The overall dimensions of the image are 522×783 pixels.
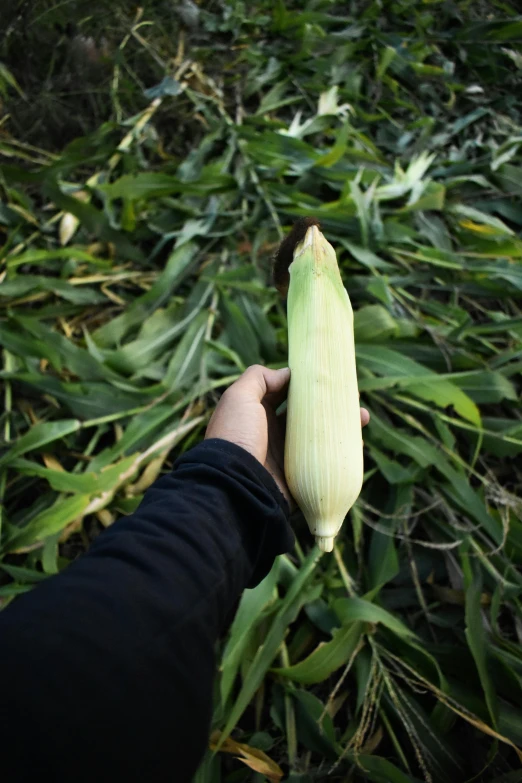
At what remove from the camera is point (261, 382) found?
0.83 metres

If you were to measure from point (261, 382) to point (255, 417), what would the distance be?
0.25ft

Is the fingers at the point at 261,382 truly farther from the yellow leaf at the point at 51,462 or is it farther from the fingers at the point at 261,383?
the yellow leaf at the point at 51,462

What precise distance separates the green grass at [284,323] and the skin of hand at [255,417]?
0.90 ft

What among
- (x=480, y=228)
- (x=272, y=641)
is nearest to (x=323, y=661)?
(x=272, y=641)

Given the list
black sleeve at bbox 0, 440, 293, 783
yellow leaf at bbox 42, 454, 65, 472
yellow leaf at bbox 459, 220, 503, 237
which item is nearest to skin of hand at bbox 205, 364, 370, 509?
black sleeve at bbox 0, 440, 293, 783

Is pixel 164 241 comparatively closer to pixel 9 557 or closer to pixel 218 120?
pixel 218 120

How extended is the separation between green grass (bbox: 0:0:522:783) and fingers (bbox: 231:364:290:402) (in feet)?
1.23

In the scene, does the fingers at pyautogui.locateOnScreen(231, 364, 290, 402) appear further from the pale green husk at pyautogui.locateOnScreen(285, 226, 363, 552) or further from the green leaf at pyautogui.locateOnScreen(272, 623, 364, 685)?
the green leaf at pyautogui.locateOnScreen(272, 623, 364, 685)

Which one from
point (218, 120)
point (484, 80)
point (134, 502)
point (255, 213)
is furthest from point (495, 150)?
point (134, 502)

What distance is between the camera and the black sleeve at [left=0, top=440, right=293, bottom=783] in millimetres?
366

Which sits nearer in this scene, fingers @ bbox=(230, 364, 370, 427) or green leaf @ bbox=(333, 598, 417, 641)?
fingers @ bbox=(230, 364, 370, 427)

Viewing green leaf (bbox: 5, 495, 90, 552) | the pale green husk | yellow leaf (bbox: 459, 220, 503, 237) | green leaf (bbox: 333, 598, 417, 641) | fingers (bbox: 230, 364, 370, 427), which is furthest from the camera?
yellow leaf (bbox: 459, 220, 503, 237)

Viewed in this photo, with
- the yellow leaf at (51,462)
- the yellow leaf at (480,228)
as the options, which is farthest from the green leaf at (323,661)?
the yellow leaf at (480,228)

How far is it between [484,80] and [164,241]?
56.3 inches
